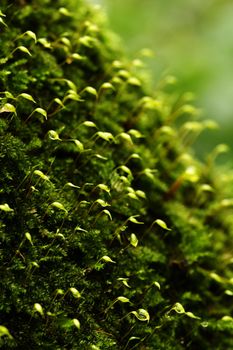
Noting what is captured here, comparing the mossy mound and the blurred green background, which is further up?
the blurred green background

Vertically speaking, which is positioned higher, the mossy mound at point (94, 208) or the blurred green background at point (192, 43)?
the blurred green background at point (192, 43)

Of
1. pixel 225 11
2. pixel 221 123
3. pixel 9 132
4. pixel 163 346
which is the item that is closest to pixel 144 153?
pixel 9 132

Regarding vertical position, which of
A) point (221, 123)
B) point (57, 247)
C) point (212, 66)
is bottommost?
point (57, 247)

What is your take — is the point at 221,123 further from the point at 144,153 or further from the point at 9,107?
the point at 9,107

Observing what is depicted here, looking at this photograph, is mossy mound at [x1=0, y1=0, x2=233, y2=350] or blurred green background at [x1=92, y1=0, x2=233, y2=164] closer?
mossy mound at [x1=0, y1=0, x2=233, y2=350]
